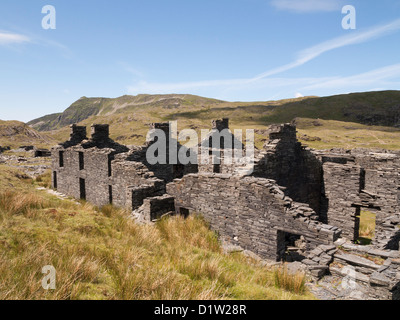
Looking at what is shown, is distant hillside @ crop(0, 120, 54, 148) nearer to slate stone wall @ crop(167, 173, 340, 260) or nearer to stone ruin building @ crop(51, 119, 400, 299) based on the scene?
stone ruin building @ crop(51, 119, 400, 299)

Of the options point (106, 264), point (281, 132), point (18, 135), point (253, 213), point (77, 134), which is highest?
point (18, 135)

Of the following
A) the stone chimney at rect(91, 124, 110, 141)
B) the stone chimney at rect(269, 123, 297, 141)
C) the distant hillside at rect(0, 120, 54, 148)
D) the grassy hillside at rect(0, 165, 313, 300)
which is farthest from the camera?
the distant hillside at rect(0, 120, 54, 148)

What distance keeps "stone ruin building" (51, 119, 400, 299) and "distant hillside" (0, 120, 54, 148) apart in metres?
59.6

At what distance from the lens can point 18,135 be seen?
246ft

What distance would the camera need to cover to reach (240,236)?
36.2 ft

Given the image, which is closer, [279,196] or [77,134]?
[279,196]

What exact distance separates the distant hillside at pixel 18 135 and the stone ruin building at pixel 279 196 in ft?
196

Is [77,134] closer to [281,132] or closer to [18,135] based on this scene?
[281,132]

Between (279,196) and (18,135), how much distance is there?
84.3 meters

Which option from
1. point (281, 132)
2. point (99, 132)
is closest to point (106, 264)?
point (281, 132)

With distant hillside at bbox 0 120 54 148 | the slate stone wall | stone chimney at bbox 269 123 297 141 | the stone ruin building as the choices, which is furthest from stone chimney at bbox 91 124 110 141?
distant hillside at bbox 0 120 54 148

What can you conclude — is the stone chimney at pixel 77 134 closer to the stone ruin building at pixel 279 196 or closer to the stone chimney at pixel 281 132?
the stone ruin building at pixel 279 196

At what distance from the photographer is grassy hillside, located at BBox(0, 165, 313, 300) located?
4359 mm

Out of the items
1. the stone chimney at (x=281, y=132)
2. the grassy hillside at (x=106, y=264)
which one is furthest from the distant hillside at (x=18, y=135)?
the grassy hillside at (x=106, y=264)
